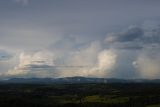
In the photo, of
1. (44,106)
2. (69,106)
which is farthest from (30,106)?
(69,106)

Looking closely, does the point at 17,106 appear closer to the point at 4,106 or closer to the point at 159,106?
the point at 4,106

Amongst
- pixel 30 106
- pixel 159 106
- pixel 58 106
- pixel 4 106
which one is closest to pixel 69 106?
pixel 58 106

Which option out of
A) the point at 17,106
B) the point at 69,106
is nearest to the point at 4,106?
the point at 17,106

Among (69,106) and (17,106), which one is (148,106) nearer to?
(69,106)

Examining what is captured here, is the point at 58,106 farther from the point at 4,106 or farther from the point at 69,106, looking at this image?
the point at 4,106

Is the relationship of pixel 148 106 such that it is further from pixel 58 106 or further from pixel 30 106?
pixel 30 106

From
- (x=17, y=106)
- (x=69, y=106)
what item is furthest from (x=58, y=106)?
(x=17, y=106)
